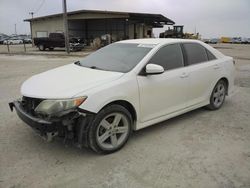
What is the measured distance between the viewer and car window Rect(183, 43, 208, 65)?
4.94 m

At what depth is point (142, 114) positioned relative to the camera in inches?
160

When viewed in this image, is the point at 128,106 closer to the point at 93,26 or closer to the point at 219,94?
the point at 219,94

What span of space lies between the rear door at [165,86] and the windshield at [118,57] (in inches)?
9.5

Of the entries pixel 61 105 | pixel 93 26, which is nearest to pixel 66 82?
pixel 61 105

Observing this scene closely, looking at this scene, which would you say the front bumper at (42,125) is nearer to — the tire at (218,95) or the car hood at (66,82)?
the car hood at (66,82)

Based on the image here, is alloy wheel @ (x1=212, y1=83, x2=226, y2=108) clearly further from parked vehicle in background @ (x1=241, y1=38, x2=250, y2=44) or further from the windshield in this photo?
parked vehicle in background @ (x1=241, y1=38, x2=250, y2=44)

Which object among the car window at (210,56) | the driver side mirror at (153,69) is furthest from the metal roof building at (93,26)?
the driver side mirror at (153,69)

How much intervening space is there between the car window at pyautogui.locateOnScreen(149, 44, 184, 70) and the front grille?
6.01ft

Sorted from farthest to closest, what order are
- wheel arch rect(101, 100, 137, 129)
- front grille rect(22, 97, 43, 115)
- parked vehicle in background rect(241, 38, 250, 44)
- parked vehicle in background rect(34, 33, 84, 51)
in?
parked vehicle in background rect(241, 38, 250, 44), parked vehicle in background rect(34, 33, 84, 51), wheel arch rect(101, 100, 137, 129), front grille rect(22, 97, 43, 115)

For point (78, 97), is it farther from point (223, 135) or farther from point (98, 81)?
point (223, 135)

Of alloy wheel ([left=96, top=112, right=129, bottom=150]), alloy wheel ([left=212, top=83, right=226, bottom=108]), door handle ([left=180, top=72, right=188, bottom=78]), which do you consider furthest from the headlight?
alloy wheel ([left=212, top=83, right=226, bottom=108])

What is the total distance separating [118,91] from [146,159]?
100 cm

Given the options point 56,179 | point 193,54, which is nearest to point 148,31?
point 193,54

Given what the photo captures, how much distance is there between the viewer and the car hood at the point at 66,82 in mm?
3422
